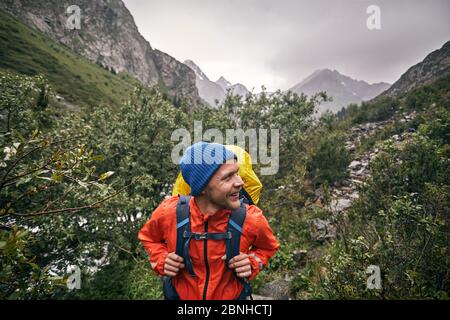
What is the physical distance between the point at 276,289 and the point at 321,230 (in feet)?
9.36

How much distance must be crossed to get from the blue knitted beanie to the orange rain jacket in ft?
0.83

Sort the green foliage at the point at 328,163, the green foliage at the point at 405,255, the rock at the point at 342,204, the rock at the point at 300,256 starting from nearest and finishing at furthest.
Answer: the green foliage at the point at 405,255 < the rock at the point at 300,256 < the rock at the point at 342,204 < the green foliage at the point at 328,163

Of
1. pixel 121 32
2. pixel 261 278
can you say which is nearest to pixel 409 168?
pixel 261 278

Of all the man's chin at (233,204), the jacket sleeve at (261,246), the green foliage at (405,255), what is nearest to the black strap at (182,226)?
the man's chin at (233,204)

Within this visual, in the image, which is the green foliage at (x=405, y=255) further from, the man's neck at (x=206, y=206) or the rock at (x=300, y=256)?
the man's neck at (x=206, y=206)

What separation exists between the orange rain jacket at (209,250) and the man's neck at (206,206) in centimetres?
3

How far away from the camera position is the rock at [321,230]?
26.7 feet

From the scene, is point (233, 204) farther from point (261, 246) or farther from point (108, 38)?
point (108, 38)

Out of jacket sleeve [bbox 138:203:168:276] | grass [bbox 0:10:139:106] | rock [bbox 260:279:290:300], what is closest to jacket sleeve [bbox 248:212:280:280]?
jacket sleeve [bbox 138:203:168:276]

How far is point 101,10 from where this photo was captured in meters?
143

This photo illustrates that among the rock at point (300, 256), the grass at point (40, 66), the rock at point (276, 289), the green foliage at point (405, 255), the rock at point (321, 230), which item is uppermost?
the grass at point (40, 66)

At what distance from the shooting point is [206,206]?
2.11 m
